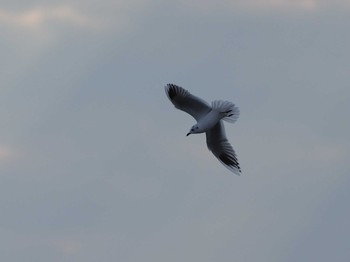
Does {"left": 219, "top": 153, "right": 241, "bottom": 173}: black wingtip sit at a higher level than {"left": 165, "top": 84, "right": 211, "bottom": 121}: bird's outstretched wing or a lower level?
lower

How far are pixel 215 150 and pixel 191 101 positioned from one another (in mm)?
3382

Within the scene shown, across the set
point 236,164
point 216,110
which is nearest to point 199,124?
point 216,110

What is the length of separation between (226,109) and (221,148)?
14.2 feet

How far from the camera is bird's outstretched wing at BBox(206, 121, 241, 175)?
4378 cm

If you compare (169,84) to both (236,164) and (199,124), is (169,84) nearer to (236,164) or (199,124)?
(199,124)

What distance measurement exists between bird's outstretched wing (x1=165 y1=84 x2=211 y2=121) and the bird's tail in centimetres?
125

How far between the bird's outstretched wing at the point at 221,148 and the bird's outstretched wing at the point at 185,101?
1.56m

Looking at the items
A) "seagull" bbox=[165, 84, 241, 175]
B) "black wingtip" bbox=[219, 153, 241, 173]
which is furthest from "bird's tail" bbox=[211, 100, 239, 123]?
"black wingtip" bbox=[219, 153, 241, 173]

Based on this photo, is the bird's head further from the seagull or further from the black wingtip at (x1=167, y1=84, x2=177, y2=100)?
the black wingtip at (x1=167, y1=84, x2=177, y2=100)

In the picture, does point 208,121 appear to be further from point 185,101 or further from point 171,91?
point 171,91

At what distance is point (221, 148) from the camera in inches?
1751

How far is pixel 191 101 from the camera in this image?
42.5 m

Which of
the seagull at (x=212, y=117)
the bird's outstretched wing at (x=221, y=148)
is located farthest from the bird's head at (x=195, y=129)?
the bird's outstretched wing at (x=221, y=148)

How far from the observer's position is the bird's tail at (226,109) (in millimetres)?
40281
